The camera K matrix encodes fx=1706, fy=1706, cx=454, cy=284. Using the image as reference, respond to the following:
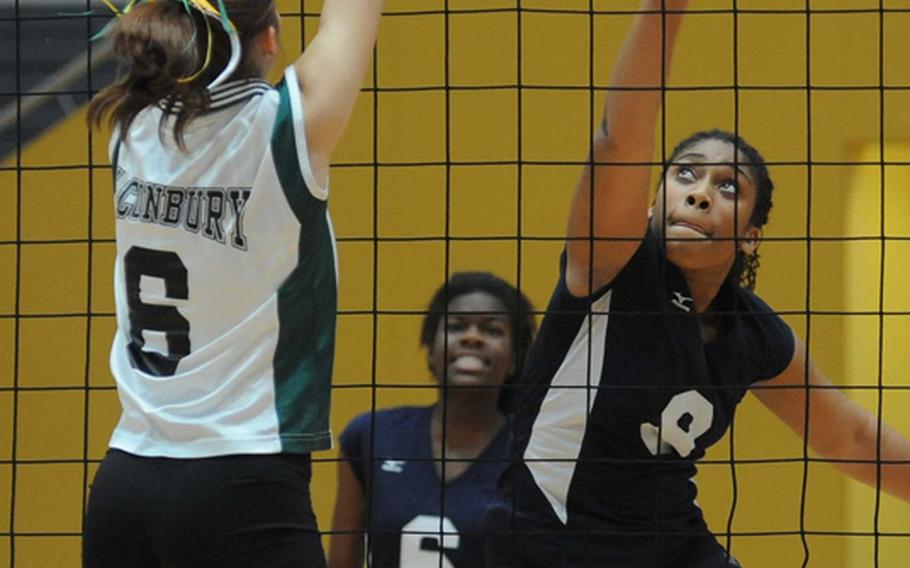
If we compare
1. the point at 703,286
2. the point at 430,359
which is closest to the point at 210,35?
the point at 703,286

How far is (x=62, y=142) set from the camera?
408cm

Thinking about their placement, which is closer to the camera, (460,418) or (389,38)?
(460,418)

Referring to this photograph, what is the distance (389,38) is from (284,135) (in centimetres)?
205

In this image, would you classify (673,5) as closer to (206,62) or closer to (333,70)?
(333,70)

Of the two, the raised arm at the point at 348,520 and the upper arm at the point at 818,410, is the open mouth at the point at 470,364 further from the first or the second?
the upper arm at the point at 818,410

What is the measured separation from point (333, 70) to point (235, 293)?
11.6 inches

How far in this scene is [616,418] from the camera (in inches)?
106

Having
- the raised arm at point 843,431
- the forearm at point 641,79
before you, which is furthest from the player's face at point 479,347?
the forearm at point 641,79

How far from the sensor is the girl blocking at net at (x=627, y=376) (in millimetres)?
2662

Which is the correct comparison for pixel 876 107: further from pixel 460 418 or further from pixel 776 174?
pixel 460 418

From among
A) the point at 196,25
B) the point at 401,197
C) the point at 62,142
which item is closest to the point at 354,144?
the point at 401,197

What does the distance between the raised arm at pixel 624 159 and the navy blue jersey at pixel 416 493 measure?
0.77 metres

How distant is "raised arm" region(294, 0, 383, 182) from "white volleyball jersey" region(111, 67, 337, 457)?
0.06ft

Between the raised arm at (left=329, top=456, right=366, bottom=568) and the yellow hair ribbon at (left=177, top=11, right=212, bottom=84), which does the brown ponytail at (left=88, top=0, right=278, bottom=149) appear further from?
the raised arm at (left=329, top=456, right=366, bottom=568)
